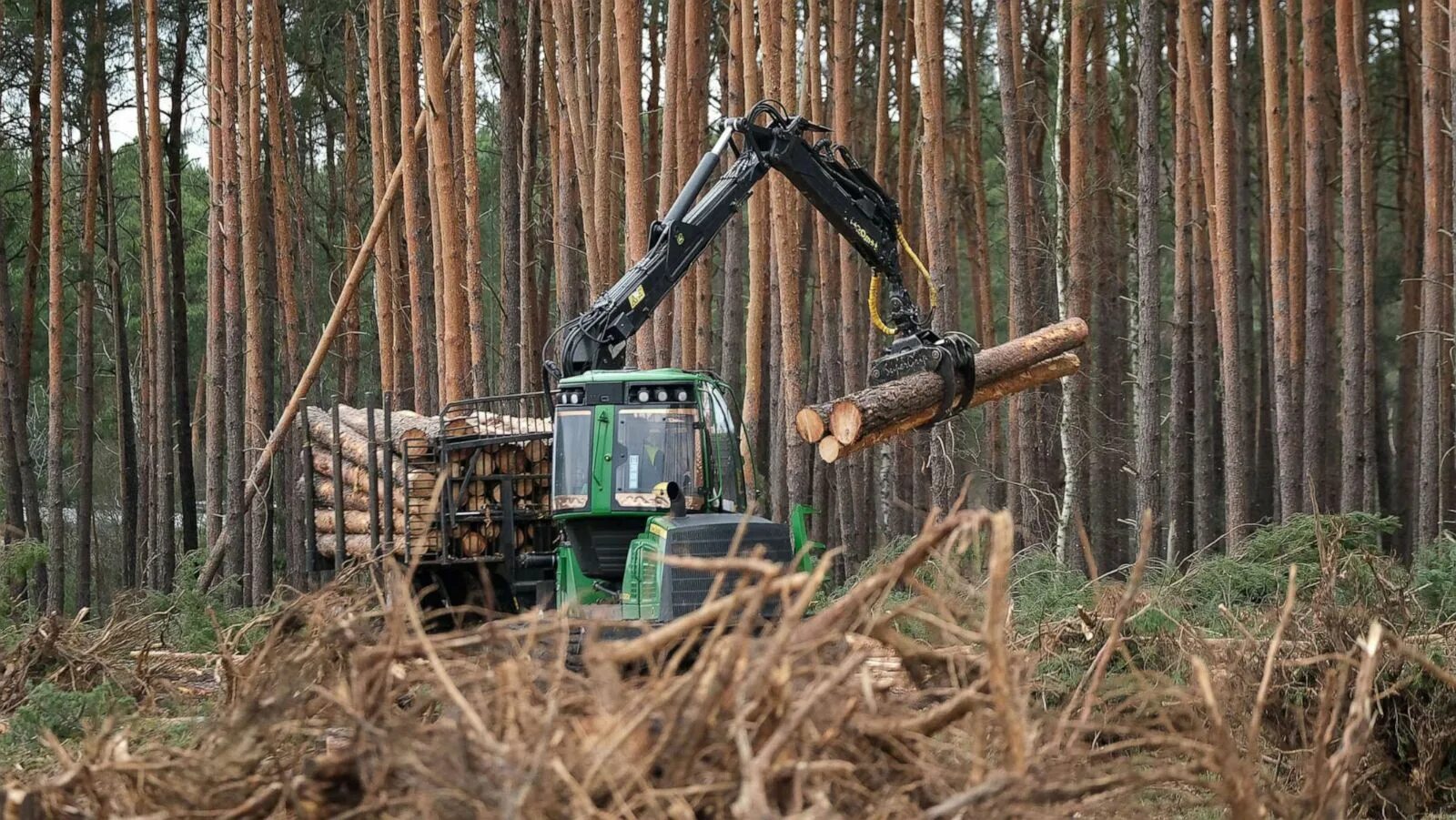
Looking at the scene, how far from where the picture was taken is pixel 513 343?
67.1 ft

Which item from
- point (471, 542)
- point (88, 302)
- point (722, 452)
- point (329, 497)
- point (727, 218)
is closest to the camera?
point (722, 452)

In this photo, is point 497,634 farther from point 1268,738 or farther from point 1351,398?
point 1351,398

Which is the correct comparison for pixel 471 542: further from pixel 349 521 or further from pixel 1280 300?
pixel 1280 300

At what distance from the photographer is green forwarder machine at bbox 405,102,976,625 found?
31.8 ft

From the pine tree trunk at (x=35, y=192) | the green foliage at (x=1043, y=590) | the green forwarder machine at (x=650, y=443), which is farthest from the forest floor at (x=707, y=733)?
the pine tree trunk at (x=35, y=192)

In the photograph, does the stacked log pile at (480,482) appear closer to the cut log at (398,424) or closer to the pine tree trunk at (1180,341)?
the cut log at (398,424)

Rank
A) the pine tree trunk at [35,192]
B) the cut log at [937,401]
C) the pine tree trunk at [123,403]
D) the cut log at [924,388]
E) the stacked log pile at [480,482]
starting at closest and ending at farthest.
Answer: the cut log at [924,388] → the cut log at [937,401] → the stacked log pile at [480,482] → the pine tree trunk at [35,192] → the pine tree trunk at [123,403]

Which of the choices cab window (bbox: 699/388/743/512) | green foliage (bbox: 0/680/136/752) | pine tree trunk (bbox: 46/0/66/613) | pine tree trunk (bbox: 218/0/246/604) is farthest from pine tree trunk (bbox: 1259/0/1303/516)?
pine tree trunk (bbox: 46/0/66/613)

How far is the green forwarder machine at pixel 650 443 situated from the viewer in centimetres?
968

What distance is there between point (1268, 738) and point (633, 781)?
4908 mm

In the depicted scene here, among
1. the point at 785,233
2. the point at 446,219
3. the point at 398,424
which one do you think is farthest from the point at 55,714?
the point at 785,233

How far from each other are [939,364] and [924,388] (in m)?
0.22

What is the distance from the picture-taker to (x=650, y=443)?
32.9ft

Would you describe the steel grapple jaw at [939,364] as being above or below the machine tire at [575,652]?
above
